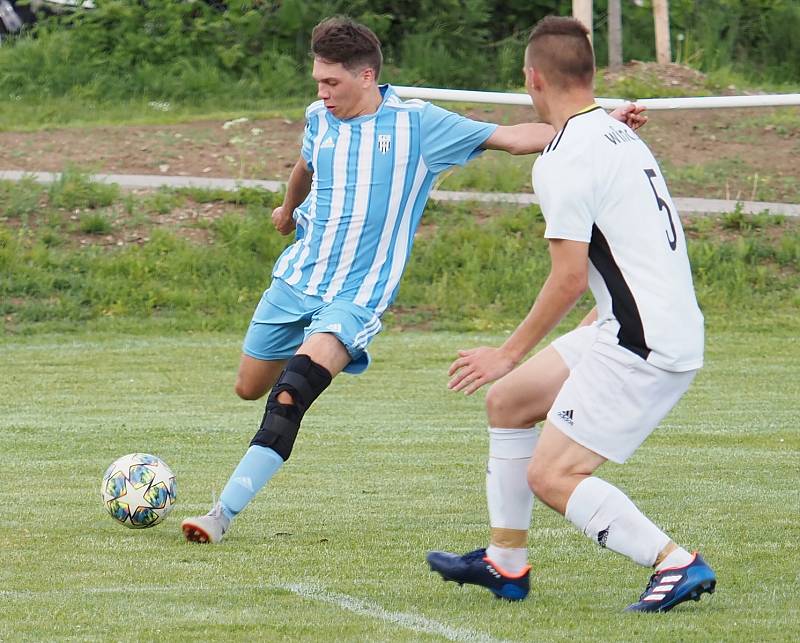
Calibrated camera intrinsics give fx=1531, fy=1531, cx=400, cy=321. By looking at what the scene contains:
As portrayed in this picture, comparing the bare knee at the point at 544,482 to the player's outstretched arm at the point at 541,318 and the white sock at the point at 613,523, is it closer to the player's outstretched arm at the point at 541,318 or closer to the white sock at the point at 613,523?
the white sock at the point at 613,523

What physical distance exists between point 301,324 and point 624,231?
234cm

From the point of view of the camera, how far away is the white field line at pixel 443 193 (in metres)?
18.8

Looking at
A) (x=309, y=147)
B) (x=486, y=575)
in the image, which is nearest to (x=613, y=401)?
(x=486, y=575)

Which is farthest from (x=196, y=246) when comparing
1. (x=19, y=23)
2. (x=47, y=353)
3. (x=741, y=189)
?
(x=19, y=23)

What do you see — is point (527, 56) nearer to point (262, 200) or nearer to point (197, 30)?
point (262, 200)

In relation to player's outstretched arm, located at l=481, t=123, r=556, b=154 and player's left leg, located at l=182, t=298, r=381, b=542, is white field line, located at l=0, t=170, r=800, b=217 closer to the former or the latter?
player's outstretched arm, located at l=481, t=123, r=556, b=154

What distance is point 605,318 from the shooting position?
16.1 feet

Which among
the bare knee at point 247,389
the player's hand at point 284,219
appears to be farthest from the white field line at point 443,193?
the bare knee at point 247,389

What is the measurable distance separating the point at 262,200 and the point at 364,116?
11.8 metres

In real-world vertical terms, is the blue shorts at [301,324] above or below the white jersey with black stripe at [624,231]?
below

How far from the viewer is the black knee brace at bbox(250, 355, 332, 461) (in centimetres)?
627

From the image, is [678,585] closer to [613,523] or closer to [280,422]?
[613,523]

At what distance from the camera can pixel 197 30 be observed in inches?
956

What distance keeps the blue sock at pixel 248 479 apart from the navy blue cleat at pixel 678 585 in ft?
6.42
